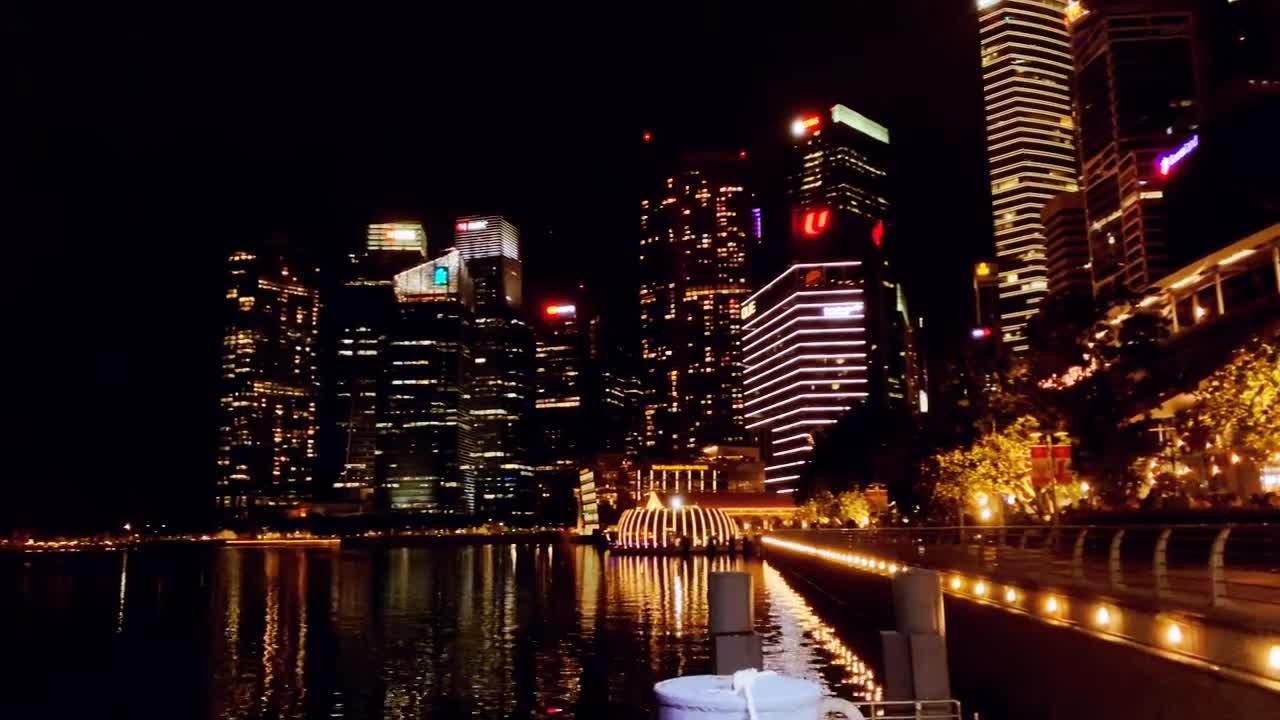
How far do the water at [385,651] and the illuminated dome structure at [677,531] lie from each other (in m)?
55.5

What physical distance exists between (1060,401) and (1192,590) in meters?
23.5

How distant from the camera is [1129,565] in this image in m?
17.8

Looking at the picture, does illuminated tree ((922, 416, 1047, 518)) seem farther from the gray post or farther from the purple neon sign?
the purple neon sign

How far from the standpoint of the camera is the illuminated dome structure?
343 ft

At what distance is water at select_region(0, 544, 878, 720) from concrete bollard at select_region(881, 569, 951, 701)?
30.2 ft

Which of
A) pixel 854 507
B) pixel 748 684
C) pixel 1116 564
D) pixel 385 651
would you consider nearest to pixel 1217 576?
pixel 1116 564

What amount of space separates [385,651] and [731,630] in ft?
65.7

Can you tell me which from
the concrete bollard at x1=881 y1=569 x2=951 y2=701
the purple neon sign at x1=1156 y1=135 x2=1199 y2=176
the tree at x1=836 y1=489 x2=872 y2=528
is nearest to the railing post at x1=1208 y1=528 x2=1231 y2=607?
the concrete bollard at x1=881 y1=569 x2=951 y2=701

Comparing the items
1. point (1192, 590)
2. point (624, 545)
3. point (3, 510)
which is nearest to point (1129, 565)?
point (1192, 590)

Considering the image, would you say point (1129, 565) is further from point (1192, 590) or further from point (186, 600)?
point (186, 600)

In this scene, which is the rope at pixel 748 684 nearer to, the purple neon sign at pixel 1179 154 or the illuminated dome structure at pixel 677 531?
the illuminated dome structure at pixel 677 531

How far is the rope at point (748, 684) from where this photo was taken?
13.5 feet

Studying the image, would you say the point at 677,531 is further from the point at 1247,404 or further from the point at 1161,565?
the point at 1161,565

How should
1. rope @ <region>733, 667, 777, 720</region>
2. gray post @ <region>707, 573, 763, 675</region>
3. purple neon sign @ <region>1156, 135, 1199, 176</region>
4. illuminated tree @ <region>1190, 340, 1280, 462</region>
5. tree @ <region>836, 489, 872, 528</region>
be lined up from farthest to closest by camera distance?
purple neon sign @ <region>1156, 135, 1199, 176</region> < tree @ <region>836, 489, 872, 528</region> < illuminated tree @ <region>1190, 340, 1280, 462</region> < gray post @ <region>707, 573, 763, 675</region> < rope @ <region>733, 667, 777, 720</region>
